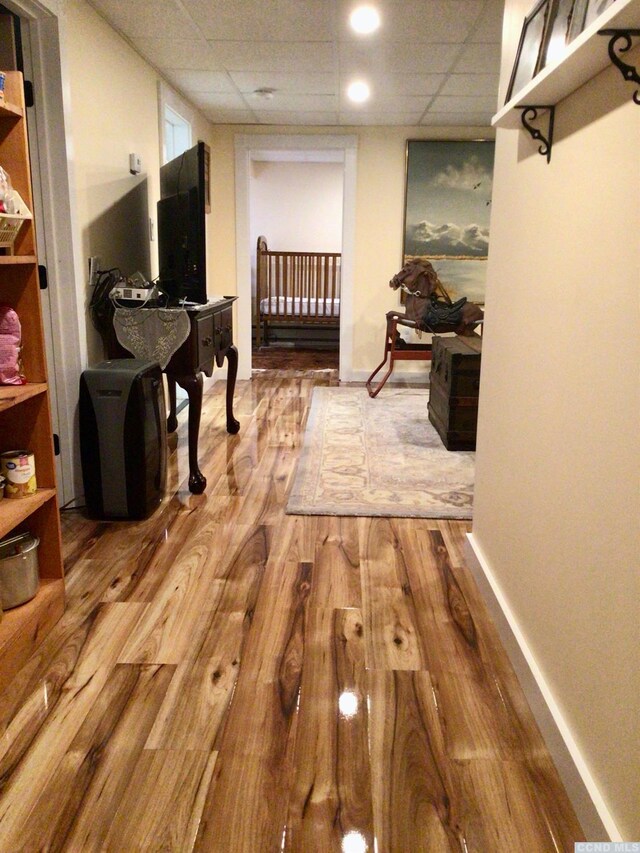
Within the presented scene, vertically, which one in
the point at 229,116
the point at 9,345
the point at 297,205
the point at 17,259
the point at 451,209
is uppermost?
the point at 229,116

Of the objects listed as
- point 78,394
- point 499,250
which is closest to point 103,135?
point 78,394

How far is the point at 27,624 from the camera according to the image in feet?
5.95

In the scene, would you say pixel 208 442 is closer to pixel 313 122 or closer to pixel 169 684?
pixel 169 684

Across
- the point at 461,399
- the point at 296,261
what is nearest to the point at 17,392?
the point at 461,399

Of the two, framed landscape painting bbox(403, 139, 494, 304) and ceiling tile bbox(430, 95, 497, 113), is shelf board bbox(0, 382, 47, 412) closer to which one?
ceiling tile bbox(430, 95, 497, 113)

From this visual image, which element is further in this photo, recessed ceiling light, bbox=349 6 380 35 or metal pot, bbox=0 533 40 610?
recessed ceiling light, bbox=349 6 380 35

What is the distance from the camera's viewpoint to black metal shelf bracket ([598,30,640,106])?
1051mm

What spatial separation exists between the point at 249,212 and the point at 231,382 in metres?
2.31

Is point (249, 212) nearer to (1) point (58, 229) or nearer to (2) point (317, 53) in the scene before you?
(2) point (317, 53)

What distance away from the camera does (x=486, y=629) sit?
6.58 ft

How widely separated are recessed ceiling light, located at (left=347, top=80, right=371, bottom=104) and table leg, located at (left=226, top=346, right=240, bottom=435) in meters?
1.93

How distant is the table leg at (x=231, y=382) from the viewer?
13.1 ft

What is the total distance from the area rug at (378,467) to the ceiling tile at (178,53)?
7.54 ft

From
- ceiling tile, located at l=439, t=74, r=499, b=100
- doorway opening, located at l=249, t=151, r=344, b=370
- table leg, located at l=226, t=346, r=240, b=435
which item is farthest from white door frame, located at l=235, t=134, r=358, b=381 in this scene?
table leg, located at l=226, t=346, r=240, b=435
